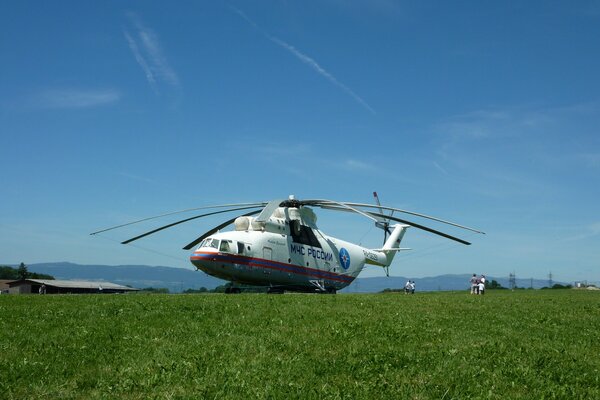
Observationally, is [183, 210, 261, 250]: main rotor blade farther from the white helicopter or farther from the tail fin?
the tail fin

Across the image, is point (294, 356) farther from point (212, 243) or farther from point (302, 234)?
point (302, 234)

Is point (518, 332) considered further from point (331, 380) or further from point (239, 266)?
point (239, 266)

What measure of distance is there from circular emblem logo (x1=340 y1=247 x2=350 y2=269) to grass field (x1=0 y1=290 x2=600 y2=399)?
31531 mm

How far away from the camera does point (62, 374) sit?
30.7 feet

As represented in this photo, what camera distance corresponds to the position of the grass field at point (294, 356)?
856 centimetres

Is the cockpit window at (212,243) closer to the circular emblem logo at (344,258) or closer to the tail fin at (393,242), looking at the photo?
the circular emblem logo at (344,258)

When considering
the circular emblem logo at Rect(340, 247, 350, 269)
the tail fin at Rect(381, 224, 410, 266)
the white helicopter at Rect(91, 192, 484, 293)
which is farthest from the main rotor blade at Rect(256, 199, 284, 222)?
the tail fin at Rect(381, 224, 410, 266)

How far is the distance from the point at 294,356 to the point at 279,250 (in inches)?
1175

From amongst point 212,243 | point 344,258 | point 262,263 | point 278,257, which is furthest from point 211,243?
point 344,258

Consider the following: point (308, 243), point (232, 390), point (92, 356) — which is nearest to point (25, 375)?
point (92, 356)

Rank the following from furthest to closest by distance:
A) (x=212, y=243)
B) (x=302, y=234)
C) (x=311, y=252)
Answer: (x=311, y=252)
(x=302, y=234)
(x=212, y=243)

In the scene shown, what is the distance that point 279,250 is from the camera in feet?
131

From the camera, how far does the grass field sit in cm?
856

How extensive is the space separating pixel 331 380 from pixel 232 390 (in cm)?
160
